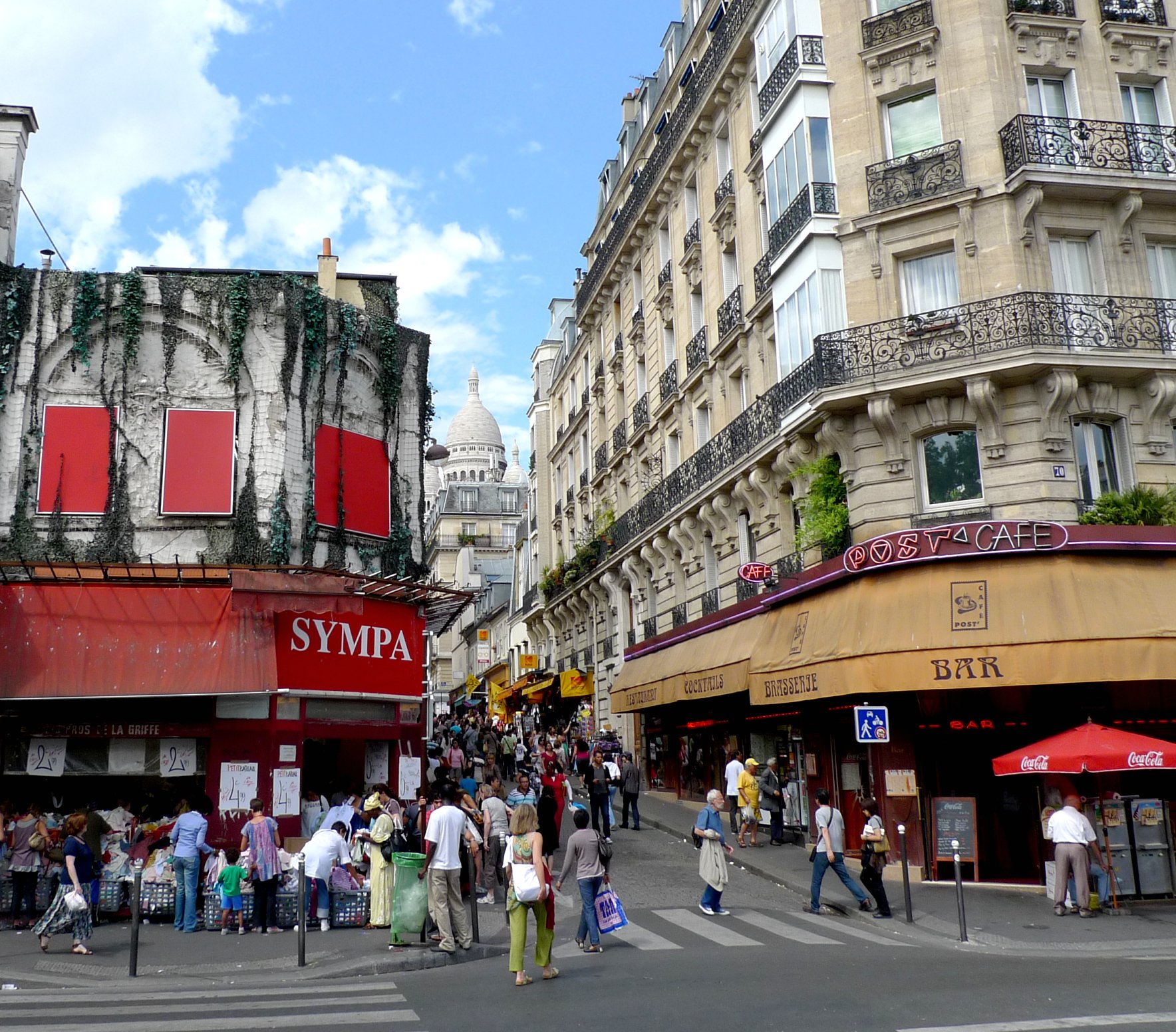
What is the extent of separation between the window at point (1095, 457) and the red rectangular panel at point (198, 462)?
45.2ft

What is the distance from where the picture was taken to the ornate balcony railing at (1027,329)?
55.6ft

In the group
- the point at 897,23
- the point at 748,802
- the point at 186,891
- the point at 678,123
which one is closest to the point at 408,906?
the point at 186,891

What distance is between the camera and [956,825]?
15812 millimetres

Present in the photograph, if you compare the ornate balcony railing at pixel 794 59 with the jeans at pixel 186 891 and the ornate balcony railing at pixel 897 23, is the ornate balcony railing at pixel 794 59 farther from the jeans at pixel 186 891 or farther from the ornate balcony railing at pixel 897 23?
the jeans at pixel 186 891

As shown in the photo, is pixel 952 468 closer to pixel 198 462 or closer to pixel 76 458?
pixel 198 462

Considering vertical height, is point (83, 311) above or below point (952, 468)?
above

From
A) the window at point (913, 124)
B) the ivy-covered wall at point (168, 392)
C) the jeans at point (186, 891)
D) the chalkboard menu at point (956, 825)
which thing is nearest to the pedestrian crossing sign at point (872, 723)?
the chalkboard menu at point (956, 825)

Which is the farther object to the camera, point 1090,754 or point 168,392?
point 168,392

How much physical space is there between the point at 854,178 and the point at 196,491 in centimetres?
1262

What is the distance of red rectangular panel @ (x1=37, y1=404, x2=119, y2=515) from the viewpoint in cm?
1755

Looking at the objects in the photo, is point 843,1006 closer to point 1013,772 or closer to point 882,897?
point 882,897

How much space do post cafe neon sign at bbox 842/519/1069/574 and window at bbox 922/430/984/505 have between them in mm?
992

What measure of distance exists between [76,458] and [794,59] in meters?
14.6

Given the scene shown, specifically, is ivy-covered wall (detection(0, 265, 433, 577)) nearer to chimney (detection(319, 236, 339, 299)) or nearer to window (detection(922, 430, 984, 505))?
chimney (detection(319, 236, 339, 299))
